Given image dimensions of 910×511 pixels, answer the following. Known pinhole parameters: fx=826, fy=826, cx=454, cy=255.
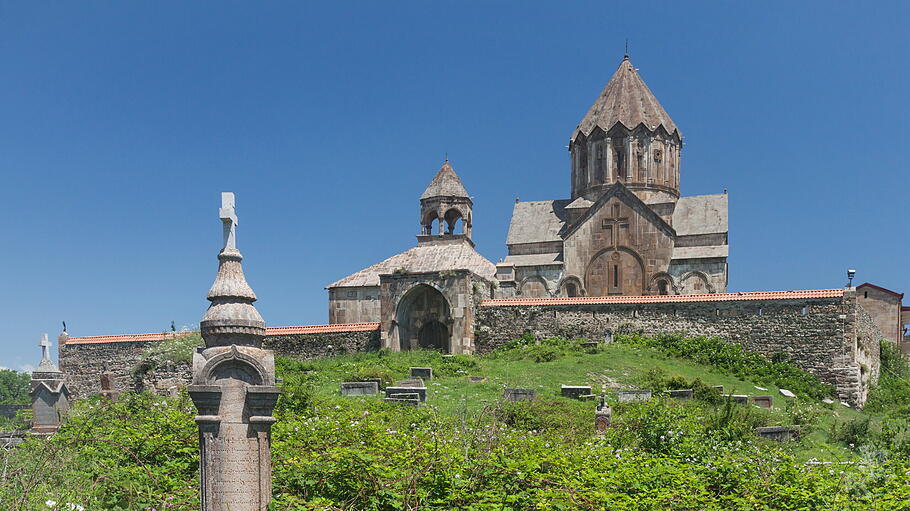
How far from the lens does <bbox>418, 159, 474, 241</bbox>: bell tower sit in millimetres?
31031

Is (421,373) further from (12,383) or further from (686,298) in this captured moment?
(12,383)

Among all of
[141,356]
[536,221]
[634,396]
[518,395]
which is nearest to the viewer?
[518,395]

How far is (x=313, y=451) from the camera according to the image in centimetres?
848

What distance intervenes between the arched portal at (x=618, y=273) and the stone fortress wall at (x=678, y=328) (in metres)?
5.03

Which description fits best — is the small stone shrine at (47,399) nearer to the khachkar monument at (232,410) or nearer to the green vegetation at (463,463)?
the green vegetation at (463,463)

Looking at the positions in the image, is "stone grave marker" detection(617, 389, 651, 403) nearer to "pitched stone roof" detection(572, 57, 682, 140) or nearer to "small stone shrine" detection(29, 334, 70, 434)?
"small stone shrine" detection(29, 334, 70, 434)

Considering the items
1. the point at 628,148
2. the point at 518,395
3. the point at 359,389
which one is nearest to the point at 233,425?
the point at 518,395

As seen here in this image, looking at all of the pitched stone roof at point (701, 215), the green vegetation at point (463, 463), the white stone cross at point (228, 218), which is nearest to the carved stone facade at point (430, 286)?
the pitched stone roof at point (701, 215)

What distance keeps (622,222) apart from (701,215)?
349 cm

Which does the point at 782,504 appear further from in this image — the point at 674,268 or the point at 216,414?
the point at 674,268

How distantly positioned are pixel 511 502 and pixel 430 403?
7.86 metres

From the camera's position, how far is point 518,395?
50.1 ft

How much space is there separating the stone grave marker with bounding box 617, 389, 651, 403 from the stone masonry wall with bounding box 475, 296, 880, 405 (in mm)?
7899

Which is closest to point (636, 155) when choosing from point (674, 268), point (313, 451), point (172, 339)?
point (674, 268)
